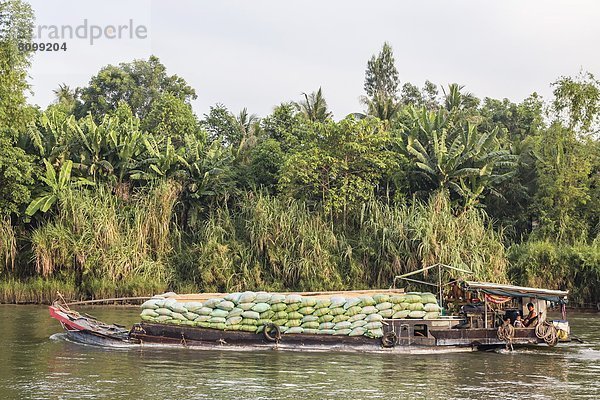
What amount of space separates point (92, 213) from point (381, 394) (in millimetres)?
15456

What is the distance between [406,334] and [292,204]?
36.0 ft

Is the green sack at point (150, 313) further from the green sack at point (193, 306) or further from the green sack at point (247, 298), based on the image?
the green sack at point (247, 298)

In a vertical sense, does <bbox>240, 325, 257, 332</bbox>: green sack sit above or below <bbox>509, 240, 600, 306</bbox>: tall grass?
below

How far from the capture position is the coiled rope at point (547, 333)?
1659 cm

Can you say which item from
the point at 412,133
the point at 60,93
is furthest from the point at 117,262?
the point at 60,93

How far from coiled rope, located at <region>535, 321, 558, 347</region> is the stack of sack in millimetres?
2677

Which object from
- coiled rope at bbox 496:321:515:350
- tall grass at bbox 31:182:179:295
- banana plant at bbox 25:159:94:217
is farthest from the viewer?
banana plant at bbox 25:159:94:217

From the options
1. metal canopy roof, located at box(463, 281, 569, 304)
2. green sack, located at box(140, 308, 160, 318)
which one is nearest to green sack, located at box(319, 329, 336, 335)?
metal canopy roof, located at box(463, 281, 569, 304)

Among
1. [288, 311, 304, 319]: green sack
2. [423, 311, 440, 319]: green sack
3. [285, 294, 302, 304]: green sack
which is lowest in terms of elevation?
[423, 311, 440, 319]: green sack

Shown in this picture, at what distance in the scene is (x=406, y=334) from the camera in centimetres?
1595

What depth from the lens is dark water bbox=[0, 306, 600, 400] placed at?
1194cm

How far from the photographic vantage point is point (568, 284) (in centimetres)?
2516

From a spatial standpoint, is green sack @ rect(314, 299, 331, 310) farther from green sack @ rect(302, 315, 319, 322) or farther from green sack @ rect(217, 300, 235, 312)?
green sack @ rect(217, 300, 235, 312)

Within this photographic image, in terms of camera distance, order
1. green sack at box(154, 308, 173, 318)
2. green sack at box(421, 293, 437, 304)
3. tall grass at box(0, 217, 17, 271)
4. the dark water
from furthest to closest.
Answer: tall grass at box(0, 217, 17, 271) < green sack at box(421, 293, 437, 304) < green sack at box(154, 308, 173, 318) < the dark water
